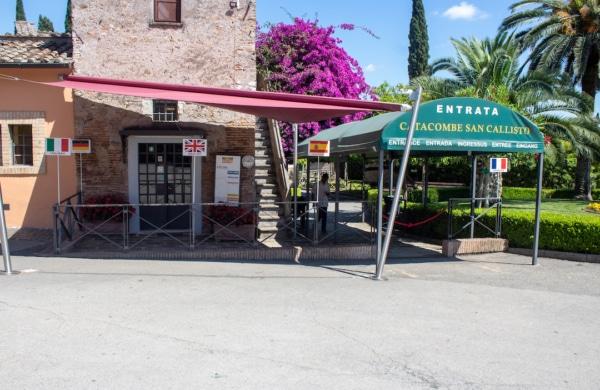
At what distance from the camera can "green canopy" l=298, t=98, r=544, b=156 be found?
9.12 m

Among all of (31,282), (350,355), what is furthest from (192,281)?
(350,355)

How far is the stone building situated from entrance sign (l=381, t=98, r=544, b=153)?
4830 millimetres

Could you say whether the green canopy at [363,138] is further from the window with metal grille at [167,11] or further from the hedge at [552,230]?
the window with metal grille at [167,11]

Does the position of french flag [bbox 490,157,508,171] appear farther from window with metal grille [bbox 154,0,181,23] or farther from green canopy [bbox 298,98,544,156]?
window with metal grille [bbox 154,0,181,23]

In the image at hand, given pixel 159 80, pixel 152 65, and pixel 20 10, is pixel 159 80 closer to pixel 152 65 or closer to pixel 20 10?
pixel 152 65

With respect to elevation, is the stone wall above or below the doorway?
above

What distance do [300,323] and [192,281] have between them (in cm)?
266

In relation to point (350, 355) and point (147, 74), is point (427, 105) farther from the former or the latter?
point (147, 74)

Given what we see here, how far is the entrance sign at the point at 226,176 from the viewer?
12.7 metres

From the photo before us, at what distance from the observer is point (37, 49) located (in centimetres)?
1306

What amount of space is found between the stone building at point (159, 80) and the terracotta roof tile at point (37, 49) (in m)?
0.72

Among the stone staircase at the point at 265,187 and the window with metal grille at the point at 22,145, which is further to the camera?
the window with metal grille at the point at 22,145

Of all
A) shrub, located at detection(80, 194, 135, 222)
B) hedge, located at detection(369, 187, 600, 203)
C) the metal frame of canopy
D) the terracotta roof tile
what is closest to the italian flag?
shrub, located at detection(80, 194, 135, 222)

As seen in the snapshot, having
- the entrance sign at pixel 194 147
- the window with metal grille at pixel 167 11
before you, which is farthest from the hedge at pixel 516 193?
the entrance sign at pixel 194 147
